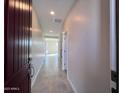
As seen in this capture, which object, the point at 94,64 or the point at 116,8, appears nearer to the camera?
the point at 116,8

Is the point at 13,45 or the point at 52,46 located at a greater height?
the point at 52,46

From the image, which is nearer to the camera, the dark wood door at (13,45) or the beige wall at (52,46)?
the dark wood door at (13,45)

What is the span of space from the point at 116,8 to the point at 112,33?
0.63 ft

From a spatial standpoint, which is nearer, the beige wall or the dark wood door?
the dark wood door

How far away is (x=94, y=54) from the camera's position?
2.14 m

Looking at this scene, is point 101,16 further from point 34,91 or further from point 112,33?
point 34,91

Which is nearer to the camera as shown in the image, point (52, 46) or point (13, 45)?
point (13, 45)

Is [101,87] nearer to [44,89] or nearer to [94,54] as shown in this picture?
[94,54]

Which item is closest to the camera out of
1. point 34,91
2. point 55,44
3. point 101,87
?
point 101,87
